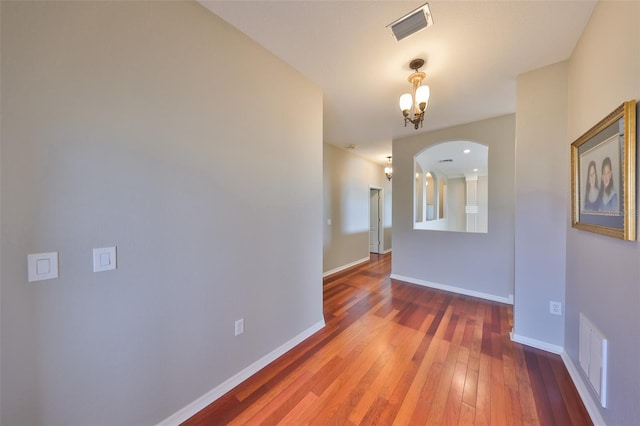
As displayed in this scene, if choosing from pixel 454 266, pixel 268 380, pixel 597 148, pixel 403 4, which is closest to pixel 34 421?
pixel 268 380

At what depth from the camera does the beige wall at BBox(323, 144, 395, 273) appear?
184 inches

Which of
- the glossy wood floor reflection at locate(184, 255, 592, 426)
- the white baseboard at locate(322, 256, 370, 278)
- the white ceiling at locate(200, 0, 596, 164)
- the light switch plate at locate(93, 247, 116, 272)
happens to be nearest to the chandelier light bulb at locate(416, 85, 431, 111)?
the white ceiling at locate(200, 0, 596, 164)

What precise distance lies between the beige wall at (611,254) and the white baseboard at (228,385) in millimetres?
2117

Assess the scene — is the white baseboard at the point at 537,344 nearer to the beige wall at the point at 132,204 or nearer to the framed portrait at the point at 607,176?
the framed portrait at the point at 607,176

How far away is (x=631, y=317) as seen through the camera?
108 cm

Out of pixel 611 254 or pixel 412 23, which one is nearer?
pixel 611 254

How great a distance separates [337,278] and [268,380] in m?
2.78

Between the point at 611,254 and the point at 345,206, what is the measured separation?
13.4ft

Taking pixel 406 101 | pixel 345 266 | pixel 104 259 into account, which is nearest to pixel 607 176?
pixel 406 101

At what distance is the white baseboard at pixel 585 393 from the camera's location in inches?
53.9

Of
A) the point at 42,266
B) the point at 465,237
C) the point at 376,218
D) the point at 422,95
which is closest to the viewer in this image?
the point at 42,266

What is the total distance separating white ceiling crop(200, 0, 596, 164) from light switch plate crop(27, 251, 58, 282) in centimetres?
174

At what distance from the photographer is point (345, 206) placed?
5180 millimetres

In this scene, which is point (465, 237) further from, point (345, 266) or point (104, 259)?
point (104, 259)
